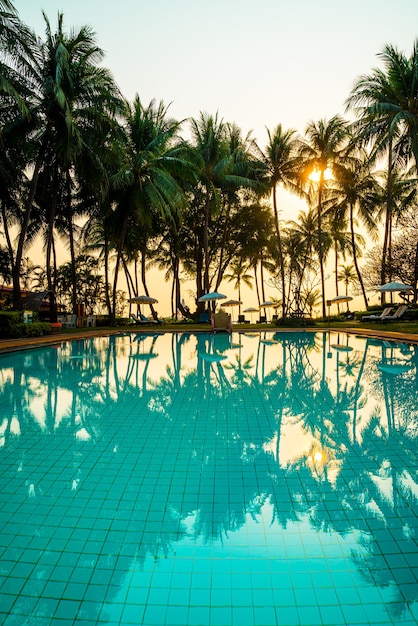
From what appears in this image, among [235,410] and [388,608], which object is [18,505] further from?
[235,410]

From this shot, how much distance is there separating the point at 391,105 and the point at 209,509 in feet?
65.2

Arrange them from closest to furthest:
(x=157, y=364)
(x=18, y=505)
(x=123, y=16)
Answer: (x=18, y=505) < (x=157, y=364) < (x=123, y=16)

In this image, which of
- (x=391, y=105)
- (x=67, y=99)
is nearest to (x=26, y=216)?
(x=67, y=99)

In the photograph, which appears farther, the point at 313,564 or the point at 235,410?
the point at 235,410

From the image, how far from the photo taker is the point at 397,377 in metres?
7.38

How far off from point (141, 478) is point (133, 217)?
2005 centimetres

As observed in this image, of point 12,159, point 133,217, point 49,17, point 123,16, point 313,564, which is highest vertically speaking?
point 49,17

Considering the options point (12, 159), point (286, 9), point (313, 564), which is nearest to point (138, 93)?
point (12, 159)

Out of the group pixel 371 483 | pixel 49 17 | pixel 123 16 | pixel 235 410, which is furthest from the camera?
pixel 49 17

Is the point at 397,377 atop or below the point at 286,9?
below

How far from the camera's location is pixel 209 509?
266 centimetres

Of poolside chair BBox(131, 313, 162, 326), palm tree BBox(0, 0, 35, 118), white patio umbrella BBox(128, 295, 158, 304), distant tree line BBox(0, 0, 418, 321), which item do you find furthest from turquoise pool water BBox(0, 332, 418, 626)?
poolside chair BBox(131, 313, 162, 326)

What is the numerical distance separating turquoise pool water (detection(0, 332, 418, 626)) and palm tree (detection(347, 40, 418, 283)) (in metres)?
16.0

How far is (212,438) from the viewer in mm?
4102
